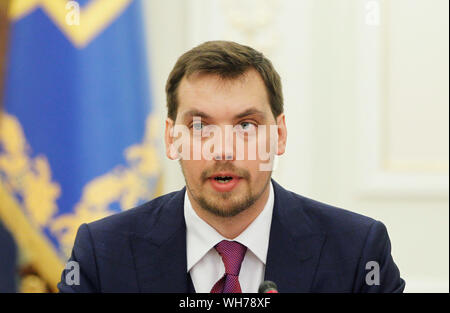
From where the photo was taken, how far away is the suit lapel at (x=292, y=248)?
4.81 ft

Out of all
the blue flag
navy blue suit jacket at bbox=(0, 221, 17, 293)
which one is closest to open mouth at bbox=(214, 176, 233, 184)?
the blue flag

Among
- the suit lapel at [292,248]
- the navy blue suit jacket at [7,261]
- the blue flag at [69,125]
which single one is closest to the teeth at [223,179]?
the suit lapel at [292,248]

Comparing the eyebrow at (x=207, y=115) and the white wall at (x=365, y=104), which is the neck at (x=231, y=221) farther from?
the white wall at (x=365, y=104)

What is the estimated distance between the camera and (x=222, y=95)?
1.47 meters

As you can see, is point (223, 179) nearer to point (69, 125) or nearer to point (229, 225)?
point (229, 225)

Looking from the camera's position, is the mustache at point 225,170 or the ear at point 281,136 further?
the ear at point 281,136

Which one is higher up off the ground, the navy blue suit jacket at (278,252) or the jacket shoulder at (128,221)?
the jacket shoulder at (128,221)

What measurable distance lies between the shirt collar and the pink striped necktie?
0.06 ft

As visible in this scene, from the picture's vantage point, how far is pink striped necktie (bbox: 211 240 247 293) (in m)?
1.44

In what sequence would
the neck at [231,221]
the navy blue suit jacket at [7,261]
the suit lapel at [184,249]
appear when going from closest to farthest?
the suit lapel at [184,249] < the neck at [231,221] < the navy blue suit jacket at [7,261]

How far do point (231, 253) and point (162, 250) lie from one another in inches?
7.8
